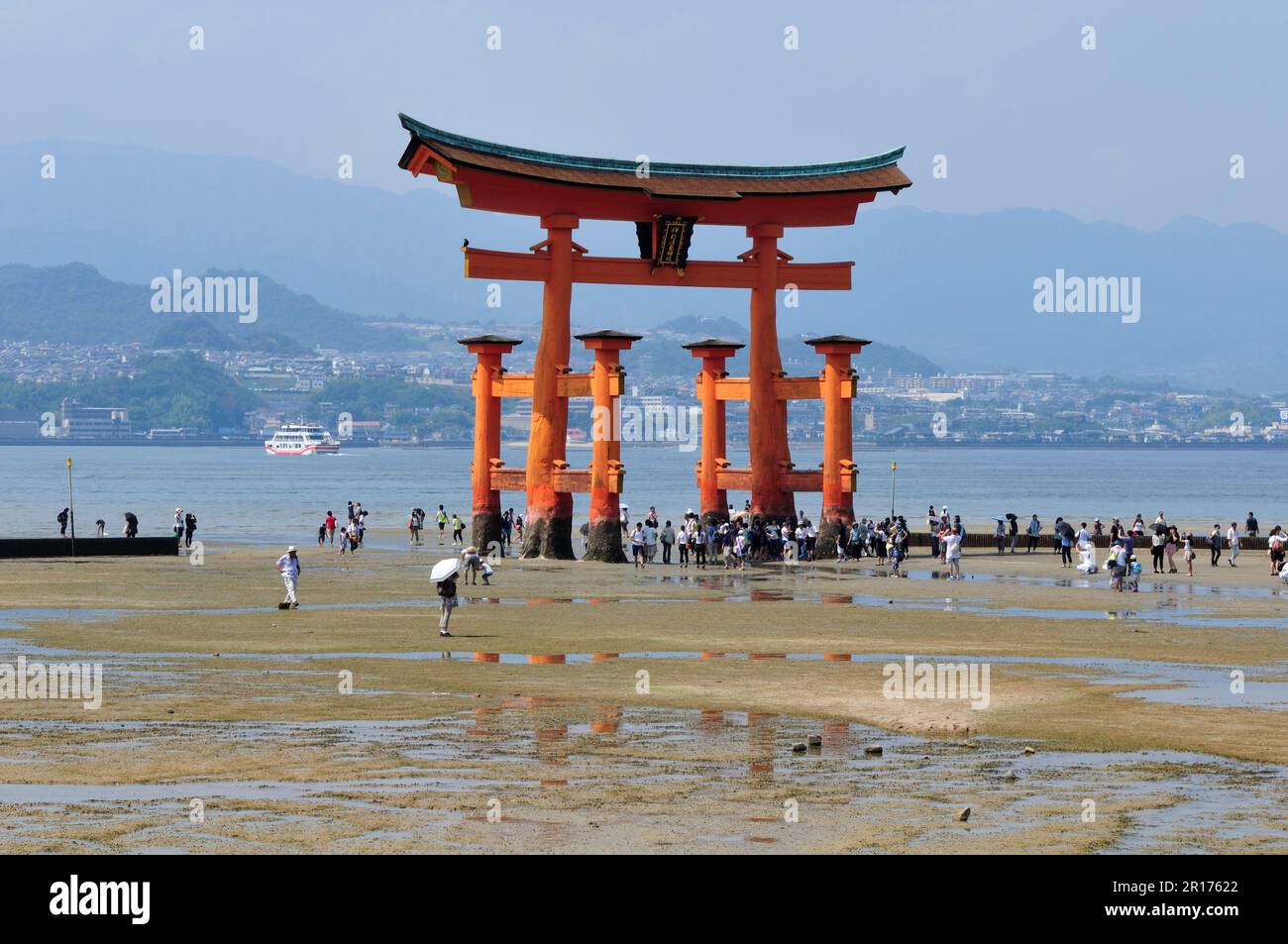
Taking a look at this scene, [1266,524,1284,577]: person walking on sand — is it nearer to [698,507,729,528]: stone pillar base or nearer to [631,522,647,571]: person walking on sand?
[698,507,729,528]: stone pillar base

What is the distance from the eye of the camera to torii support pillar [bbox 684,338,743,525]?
5616cm

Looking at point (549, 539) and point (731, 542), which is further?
point (549, 539)

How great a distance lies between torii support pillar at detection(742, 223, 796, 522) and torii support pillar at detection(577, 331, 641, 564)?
17.9 feet

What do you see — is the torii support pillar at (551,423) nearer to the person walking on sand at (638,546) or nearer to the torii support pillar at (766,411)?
the person walking on sand at (638,546)

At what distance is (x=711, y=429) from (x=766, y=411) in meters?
2.02

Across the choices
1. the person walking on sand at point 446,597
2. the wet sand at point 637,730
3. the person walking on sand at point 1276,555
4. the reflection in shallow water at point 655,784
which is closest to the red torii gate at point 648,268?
the person walking on sand at point 1276,555

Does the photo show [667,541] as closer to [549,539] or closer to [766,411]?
[549,539]

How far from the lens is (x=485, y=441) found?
56.7 m

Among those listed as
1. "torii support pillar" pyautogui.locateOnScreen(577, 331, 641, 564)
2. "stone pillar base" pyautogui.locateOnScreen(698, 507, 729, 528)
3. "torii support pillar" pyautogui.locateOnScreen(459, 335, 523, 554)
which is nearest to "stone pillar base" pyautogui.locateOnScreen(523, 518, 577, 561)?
"torii support pillar" pyautogui.locateOnScreen(577, 331, 641, 564)

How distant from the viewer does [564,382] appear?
52156mm

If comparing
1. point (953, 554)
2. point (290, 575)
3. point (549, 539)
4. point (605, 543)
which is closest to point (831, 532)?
point (605, 543)

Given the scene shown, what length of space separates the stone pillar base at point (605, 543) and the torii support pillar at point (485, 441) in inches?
186

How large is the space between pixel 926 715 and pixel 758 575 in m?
26.5
